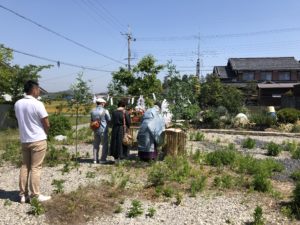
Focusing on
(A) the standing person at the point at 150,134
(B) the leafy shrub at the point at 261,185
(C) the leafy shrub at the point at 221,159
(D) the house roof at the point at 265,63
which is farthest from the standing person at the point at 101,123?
(D) the house roof at the point at 265,63

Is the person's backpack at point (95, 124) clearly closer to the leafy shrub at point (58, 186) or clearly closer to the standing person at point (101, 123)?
the standing person at point (101, 123)

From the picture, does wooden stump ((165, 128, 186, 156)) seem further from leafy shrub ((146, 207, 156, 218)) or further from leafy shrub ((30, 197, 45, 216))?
leafy shrub ((30, 197, 45, 216))

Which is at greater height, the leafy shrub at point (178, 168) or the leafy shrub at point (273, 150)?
the leafy shrub at point (273, 150)

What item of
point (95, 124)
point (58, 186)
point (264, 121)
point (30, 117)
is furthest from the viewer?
point (264, 121)

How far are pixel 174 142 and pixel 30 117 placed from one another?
4.56 meters

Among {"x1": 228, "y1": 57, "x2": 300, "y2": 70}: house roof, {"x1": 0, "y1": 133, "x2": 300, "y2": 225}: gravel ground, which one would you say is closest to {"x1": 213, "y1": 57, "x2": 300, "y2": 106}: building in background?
{"x1": 228, "y1": 57, "x2": 300, "y2": 70}: house roof

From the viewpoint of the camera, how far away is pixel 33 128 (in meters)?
5.76

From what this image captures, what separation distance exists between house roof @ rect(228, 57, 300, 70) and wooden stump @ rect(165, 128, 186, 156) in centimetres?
4310

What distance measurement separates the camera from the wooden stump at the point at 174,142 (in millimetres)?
9578

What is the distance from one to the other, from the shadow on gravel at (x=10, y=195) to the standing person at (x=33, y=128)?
34cm

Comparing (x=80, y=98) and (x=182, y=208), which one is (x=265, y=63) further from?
(x=182, y=208)

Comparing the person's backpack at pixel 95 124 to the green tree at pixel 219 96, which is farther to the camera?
the green tree at pixel 219 96

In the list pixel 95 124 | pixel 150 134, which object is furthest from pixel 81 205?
pixel 150 134

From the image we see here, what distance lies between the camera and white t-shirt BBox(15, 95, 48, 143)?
5734 mm
